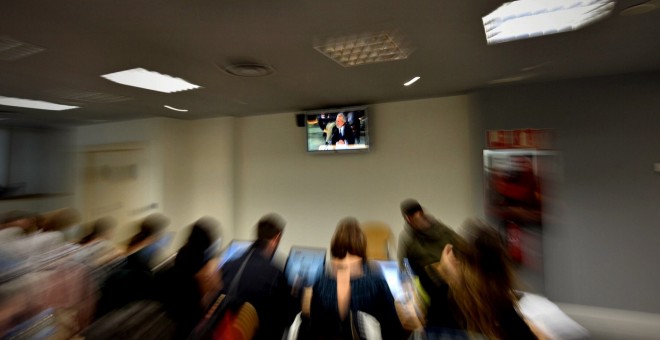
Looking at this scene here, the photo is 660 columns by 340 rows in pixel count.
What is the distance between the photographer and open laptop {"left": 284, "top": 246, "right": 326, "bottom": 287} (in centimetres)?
198

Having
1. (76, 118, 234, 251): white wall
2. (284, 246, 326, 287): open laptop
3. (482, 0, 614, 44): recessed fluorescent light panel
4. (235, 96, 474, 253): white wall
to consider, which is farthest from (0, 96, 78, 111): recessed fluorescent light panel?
(482, 0, 614, 44): recessed fluorescent light panel

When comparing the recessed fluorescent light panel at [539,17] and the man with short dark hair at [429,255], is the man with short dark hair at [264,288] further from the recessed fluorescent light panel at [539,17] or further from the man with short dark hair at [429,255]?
the recessed fluorescent light panel at [539,17]

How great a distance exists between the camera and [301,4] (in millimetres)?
1381

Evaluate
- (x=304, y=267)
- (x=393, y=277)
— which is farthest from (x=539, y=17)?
(x=304, y=267)

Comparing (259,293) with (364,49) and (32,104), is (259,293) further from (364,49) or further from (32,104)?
(32,104)

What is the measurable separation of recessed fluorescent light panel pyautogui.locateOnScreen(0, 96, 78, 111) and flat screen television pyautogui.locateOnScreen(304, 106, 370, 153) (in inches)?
114

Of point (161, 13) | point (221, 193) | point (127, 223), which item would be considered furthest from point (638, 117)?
point (127, 223)

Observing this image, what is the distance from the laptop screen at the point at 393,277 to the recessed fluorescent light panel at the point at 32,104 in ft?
13.3

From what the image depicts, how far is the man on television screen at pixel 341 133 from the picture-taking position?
3.50 metres

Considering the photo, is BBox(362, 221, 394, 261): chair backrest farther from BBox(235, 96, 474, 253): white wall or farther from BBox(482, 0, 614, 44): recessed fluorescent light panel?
BBox(482, 0, 614, 44): recessed fluorescent light panel

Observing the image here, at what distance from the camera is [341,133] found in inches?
139

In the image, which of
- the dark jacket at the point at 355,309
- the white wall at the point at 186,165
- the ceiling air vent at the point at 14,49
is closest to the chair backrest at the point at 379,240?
the dark jacket at the point at 355,309

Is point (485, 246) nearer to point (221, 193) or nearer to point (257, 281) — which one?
point (257, 281)

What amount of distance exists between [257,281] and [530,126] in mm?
2755
